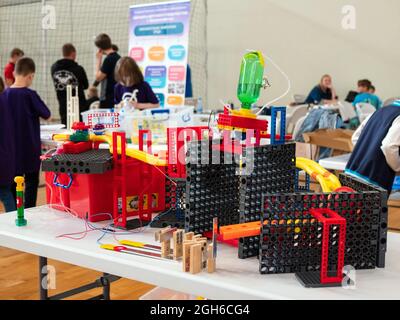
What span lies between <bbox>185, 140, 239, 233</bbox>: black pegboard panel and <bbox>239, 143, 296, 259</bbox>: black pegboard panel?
0.36 feet

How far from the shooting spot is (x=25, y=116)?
3393 mm

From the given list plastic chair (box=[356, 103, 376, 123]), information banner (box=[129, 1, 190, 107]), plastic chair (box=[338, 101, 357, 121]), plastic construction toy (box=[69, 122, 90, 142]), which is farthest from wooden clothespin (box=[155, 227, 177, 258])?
plastic chair (box=[356, 103, 376, 123])

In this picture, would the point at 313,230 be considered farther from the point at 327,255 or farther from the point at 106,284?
the point at 106,284

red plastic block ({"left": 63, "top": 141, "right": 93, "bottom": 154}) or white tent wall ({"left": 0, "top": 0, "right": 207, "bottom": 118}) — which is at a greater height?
white tent wall ({"left": 0, "top": 0, "right": 207, "bottom": 118})

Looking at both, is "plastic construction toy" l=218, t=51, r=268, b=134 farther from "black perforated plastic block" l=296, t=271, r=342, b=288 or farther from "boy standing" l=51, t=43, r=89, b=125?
"boy standing" l=51, t=43, r=89, b=125

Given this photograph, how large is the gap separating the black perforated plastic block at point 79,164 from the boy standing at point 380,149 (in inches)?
51.1

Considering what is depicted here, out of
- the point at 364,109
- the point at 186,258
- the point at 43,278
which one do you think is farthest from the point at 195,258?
the point at 364,109

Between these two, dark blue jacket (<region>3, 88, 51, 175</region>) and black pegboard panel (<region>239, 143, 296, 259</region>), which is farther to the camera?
dark blue jacket (<region>3, 88, 51, 175</region>)

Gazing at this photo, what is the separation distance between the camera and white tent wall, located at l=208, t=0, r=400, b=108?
319 inches

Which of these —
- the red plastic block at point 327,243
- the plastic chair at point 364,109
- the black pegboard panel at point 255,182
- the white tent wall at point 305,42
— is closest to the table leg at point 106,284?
the black pegboard panel at point 255,182

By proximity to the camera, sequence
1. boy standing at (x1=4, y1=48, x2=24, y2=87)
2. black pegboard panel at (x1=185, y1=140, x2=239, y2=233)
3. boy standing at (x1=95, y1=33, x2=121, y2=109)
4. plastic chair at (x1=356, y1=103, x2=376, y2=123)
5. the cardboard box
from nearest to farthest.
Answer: black pegboard panel at (x1=185, y1=140, x2=239, y2=233) → the cardboard box → boy standing at (x1=95, y1=33, x2=121, y2=109) → boy standing at (x1=4, y1=48, x2=24, y2=87) → plastic chair at (x1=356, y1=103, x2=376, y2=123)

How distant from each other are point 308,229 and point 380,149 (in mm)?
1324

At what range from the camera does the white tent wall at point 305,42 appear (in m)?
8.10
